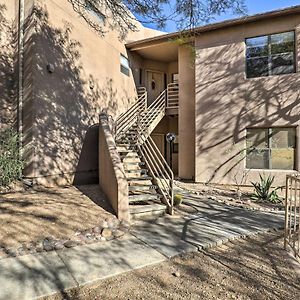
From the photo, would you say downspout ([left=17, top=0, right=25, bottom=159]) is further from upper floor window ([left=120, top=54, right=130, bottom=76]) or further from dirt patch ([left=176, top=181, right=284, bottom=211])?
dirt patch ([left=176, top=181, right=284, bottom=211])

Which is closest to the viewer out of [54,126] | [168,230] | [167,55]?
[168,230]

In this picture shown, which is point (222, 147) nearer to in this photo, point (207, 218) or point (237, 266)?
point (207, 218)

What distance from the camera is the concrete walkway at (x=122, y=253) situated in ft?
9.96

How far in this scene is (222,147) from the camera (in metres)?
10.4

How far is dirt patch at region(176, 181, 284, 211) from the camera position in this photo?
24.5 feet

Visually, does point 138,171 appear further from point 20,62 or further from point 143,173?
point 20,62

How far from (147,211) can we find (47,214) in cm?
212

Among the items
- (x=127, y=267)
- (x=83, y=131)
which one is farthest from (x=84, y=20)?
(x=127, y=267)

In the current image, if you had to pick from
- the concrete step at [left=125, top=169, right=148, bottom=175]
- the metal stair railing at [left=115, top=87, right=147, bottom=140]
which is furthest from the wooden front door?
the concrete step at [left=125, top=169, right=148, bottom=175]

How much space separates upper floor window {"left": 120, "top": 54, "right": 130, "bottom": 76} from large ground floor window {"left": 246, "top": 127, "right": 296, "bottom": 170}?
6.37 m

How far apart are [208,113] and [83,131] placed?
16.8 ft

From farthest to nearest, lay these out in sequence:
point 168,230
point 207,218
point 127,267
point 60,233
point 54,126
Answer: point 54,126 < point 207,218 < point 168,230 < point 60,233 < point 127,267

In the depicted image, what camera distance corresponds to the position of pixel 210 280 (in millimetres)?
3223

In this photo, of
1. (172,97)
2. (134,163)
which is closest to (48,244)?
(134,163)
